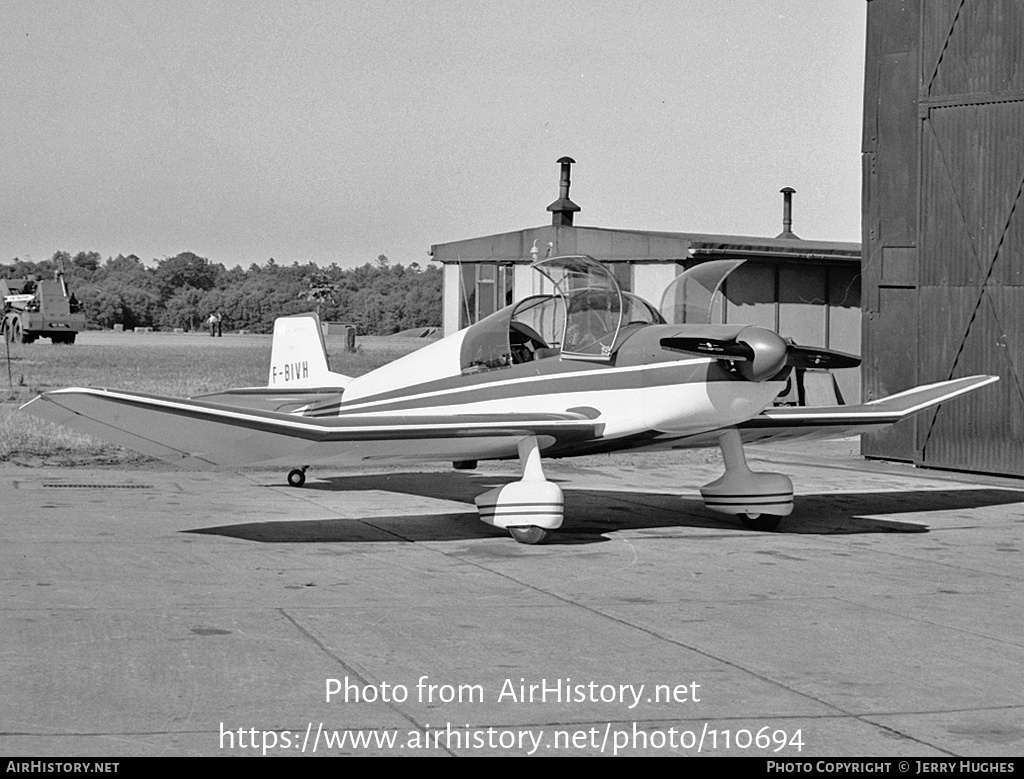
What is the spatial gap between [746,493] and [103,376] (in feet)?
83.3

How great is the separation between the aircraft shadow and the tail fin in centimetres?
116

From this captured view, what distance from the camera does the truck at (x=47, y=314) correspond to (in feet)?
183

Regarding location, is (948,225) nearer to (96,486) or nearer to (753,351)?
(753,351)

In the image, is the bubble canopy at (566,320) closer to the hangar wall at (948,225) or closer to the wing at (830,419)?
the wing at (830,419)

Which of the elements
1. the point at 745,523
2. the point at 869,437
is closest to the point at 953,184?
the point at 869,437

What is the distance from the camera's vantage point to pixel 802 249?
2330cm

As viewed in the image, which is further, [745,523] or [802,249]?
[802,249]

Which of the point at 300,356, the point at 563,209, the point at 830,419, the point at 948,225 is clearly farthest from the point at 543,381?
the point at 563,209

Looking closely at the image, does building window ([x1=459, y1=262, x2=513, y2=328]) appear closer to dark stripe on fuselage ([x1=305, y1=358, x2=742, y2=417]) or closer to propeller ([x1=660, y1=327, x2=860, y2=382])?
dark stripe on fuselage ([x1=305, y1=358, x2=742, y2=417])

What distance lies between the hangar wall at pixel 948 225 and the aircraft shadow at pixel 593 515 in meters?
1.72

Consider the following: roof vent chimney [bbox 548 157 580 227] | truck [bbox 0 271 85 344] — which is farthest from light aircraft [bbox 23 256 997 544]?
truck [bbox 0 271 85 344]

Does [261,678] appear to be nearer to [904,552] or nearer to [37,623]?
[37,623]

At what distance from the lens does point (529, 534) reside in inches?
394

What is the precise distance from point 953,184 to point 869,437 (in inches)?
139
